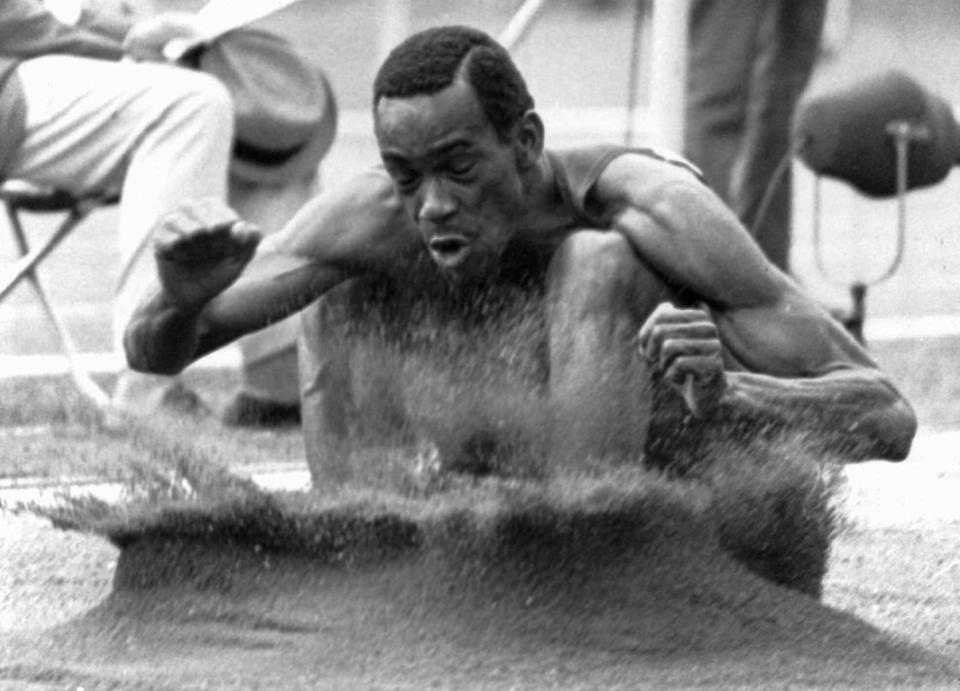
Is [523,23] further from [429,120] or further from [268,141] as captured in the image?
[429,120]

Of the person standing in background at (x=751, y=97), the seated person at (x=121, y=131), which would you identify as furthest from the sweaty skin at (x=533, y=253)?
the person standing in background at (x=751, y=97)

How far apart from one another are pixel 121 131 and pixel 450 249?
2.73 meters

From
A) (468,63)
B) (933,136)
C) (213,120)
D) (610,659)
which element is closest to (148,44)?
(213,120)

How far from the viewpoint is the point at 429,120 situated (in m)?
4.64

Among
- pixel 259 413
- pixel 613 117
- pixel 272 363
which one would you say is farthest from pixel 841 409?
pixel 613 117

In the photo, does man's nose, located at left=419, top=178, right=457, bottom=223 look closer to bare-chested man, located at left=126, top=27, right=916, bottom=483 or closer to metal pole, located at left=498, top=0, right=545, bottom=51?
bare-chested man, located at left=126, top=27, right=916, bottom=483

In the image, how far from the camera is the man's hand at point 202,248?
455cm

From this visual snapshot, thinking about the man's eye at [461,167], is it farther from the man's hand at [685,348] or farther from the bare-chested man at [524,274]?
the man's hand at [685,348]

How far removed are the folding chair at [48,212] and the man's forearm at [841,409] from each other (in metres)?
2.88

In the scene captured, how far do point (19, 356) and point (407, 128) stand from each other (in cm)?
467

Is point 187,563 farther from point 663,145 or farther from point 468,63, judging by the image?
point 663,145

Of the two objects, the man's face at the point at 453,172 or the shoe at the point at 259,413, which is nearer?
the man's face at the point at 453,172

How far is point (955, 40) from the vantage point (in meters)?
22.1

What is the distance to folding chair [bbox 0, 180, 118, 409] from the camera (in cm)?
742
